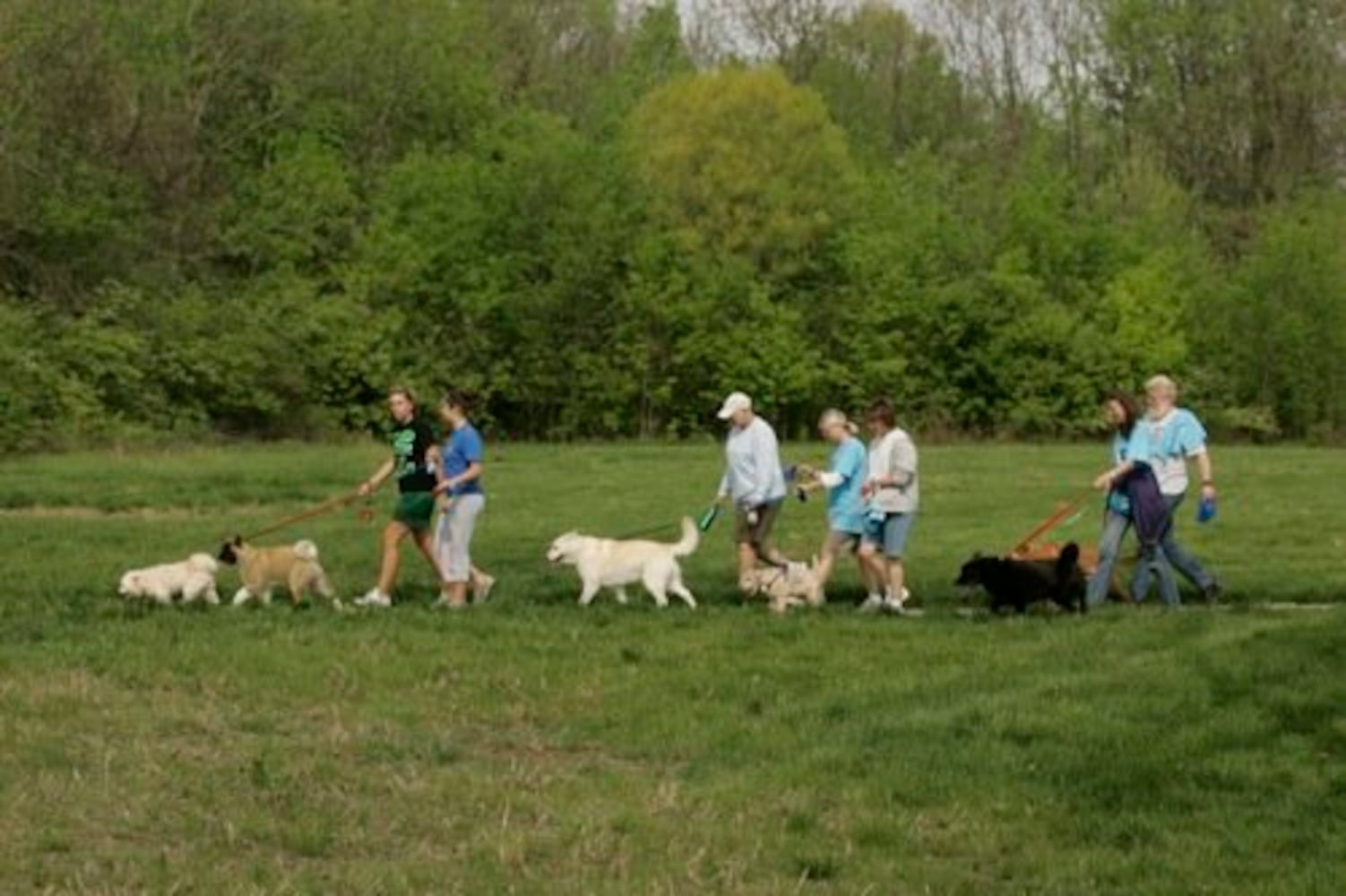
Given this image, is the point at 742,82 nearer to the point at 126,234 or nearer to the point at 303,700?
the point at 126,234

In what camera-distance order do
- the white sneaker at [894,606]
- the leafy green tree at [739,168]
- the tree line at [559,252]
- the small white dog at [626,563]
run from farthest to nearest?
the leafy green tree at [739,168], the tree line at [559,252], the small white dog at [626,563], the white sneaker at [894,606]

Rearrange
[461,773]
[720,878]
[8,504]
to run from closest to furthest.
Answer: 1. [720,878]
2. [461,773]
3. [8,504]

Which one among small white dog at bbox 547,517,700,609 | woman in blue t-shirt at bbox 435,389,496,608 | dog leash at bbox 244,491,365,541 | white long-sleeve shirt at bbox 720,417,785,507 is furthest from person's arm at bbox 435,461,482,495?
white long-sleeve shirt at bbox 720,417,785,507

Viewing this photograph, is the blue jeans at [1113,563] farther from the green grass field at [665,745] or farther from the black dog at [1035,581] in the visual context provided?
the green grass field at [665,745]

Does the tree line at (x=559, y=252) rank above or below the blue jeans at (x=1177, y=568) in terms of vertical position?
above

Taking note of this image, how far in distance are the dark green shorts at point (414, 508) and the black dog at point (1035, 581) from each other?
15.2 feet

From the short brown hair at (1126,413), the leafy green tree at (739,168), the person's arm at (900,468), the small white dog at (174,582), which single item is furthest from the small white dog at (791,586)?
the leafy green tree at (739,168)

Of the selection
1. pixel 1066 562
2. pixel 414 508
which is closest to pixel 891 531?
pixel 1066 562

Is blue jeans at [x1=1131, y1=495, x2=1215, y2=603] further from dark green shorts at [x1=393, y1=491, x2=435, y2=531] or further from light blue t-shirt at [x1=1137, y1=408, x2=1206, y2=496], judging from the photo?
dark green shorts at [x1=393, y1=491, x2=435, y2=531]

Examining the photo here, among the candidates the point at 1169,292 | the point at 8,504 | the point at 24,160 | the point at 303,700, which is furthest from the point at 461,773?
the point at 1169,292

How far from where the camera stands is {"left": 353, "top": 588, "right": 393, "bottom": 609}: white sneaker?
15688 millimetres

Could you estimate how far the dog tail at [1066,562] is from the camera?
50.5ft

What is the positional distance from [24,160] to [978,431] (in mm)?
26142

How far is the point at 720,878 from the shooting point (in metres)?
7.75
